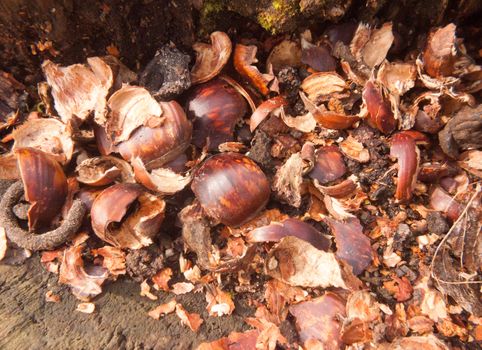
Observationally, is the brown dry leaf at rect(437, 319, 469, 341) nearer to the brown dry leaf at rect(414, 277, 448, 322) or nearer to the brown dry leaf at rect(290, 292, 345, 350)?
the brown dry leaf at rect(414, 277, 448, 322)

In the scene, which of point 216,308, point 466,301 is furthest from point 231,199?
point 466,301

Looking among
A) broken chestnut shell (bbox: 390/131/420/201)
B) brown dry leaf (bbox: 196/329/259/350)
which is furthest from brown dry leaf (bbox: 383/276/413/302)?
brown dry leaf (bbox: 196/329/259/350)

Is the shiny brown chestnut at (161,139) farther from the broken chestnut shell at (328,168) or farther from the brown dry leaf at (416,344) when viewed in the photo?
the brown dry leaf at (416,344)

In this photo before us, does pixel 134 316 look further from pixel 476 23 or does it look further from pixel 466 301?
pixel 476 23

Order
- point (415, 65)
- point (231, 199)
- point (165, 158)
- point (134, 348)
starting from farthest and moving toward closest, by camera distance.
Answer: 1. point (415, 65)
2. point (165, 158)
3. point (231, 199)
4. point (134, 348)

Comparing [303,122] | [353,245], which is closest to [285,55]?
[303,122]

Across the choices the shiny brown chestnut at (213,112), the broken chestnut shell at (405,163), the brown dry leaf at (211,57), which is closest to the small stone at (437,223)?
the broken chestnut shell at (405,163)
